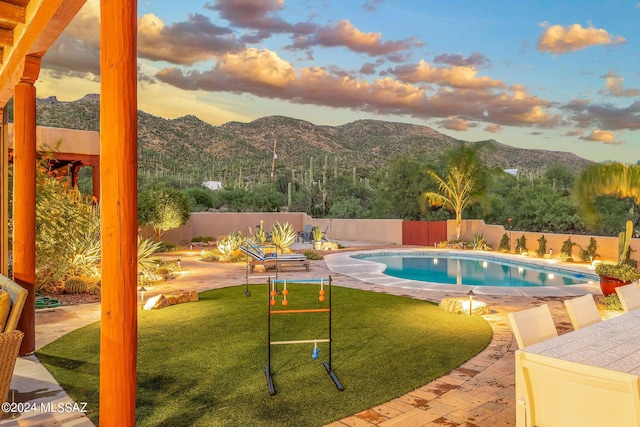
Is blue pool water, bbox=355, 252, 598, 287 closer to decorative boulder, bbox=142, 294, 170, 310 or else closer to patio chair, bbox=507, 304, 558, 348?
decorative boulder, bbox=142, 294, 170, 310

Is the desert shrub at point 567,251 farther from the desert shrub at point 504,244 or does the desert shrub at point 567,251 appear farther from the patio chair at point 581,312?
the patio chair at point 581,312

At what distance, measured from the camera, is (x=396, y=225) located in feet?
66.7

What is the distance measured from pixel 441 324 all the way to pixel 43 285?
7208mm

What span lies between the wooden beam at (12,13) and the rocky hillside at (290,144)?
99.2ft

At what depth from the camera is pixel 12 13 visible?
4250 mm

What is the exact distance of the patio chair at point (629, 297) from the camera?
172 inches

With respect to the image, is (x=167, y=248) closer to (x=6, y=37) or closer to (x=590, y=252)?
(x=6, y=37)

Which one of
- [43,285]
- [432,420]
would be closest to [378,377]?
[432,420]

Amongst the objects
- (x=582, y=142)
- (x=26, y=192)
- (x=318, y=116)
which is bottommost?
(x=26, y=192)

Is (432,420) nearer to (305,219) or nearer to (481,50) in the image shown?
(305,219)

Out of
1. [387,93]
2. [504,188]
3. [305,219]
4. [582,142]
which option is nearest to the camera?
[305,219]

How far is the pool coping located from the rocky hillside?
19.7 m

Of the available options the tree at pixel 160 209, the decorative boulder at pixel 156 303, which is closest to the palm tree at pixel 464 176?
the tree at pixel 160 209

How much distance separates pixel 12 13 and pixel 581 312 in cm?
599
